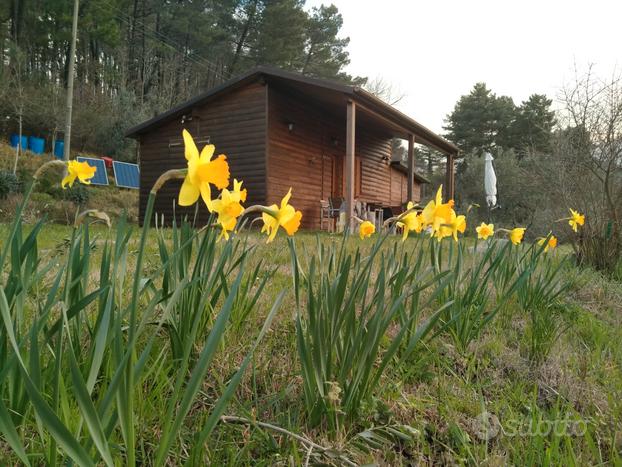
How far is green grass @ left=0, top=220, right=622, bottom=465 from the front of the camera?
95 cm

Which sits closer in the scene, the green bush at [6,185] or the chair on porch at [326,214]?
the green bush at [6,185]

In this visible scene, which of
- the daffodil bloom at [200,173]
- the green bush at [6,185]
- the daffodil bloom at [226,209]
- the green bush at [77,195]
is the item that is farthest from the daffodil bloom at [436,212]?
the green bush at [77,195]

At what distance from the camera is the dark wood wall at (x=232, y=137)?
387 inches

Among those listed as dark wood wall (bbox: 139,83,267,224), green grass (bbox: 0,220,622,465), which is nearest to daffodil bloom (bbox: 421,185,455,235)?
green grass (bbox: 0,220,622,465)

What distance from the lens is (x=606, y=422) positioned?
3.92 feet

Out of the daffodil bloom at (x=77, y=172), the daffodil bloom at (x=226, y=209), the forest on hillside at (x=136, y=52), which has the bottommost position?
the daffodil bloom at (x=226, y=209)

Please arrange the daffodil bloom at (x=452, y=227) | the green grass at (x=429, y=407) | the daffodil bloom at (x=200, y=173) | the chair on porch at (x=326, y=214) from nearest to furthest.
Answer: the daffodil bloom at (x=200, y=173) < the green grass at (x=429, y=407) < the daffodil bloom at (x=452, y=227) < the chair on porch at (x=326, y=214)

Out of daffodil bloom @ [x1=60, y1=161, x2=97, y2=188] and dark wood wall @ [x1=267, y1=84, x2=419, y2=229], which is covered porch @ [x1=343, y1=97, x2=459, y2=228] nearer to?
dark wood wall @ [x1=267, y1=84, x2=419, y2=229]

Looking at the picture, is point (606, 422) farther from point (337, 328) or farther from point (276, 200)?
point (276, 200)

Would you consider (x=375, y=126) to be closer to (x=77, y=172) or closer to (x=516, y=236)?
(x=516, y=236)

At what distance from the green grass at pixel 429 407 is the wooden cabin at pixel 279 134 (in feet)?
21.1

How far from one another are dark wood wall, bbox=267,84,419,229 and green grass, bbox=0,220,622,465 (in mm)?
8336

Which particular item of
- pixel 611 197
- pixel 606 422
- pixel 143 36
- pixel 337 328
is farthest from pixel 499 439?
pixel 143 36

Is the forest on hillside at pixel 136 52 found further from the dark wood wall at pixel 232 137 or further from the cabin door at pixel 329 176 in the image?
the cabin door at pixel 329 176
